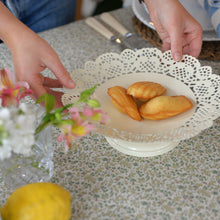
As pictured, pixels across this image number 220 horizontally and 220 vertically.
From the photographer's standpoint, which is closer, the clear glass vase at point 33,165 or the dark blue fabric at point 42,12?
the clear glass vase at point 33,165

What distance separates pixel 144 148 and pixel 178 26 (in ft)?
1.11

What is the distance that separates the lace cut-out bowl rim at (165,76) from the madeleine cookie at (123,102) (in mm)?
37

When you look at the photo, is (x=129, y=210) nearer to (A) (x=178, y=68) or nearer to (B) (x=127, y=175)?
(B) (x=127, y=175)

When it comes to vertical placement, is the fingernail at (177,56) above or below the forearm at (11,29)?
below

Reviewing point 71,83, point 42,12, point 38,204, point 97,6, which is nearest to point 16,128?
point 38,204

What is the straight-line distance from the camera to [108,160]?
0.58 metres

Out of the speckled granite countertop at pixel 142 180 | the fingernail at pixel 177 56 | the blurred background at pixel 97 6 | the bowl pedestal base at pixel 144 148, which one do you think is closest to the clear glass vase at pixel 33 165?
the speckled granite countertop at pixel 142 180

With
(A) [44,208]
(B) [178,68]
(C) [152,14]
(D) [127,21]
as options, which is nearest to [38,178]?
(A) [44,208]

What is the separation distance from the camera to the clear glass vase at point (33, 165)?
44 centimetres

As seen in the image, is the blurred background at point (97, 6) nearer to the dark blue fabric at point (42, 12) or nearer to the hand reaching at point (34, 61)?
the dark blue fabric at point (42, 12)

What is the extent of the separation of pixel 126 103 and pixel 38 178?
21cm

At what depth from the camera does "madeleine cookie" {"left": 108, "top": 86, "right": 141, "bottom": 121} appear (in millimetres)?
552

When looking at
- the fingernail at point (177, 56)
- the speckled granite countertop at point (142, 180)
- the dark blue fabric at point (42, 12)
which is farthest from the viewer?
the dark blue fabric at point (42, 12)

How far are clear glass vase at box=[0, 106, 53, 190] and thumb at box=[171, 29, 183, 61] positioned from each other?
362 mm
